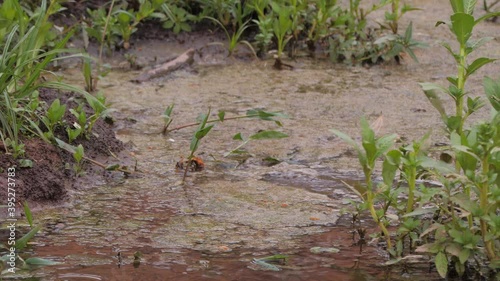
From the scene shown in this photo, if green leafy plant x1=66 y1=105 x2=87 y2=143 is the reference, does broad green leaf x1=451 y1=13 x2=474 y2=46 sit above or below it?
above

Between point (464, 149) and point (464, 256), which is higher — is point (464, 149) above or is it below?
above

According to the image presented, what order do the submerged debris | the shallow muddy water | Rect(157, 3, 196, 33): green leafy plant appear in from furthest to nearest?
Rect(157, 3, 196, 33): green leafy plant
the submerged debris
the shallow muddy water

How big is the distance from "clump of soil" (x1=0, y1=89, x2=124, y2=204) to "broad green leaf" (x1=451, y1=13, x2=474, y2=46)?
1.43m

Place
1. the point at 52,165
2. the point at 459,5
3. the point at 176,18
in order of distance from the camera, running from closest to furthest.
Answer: the point at 459,5
the point at 52,165
the point at 176,18

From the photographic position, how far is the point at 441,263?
7.74 feet

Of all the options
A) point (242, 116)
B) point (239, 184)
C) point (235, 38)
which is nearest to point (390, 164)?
point (239, 184)

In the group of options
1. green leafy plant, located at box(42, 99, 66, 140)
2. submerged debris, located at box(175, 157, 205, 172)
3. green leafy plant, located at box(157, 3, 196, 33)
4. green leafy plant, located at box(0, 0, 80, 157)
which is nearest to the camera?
green leafy plant, located at box(0, 0, 80, 157)

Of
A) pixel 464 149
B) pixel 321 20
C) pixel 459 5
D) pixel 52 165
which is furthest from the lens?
pixel 321 20

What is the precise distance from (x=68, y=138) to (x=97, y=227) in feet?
2.25

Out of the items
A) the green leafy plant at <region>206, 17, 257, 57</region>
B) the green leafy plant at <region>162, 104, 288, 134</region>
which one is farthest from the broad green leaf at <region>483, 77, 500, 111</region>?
the green leafy plant at <region>206, 17, 257, 57</region>

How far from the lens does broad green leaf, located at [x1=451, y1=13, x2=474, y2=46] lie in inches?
99.3

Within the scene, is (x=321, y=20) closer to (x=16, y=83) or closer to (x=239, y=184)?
(x=239, y=184)

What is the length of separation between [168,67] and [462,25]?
257 cm

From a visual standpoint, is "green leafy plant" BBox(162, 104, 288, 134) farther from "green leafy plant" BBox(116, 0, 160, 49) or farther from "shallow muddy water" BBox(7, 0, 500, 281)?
"green leafy plant" BBox(116, 0, 160, 49)
